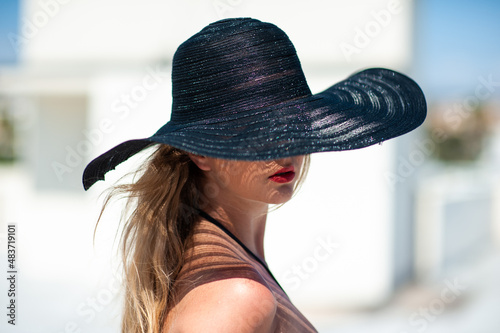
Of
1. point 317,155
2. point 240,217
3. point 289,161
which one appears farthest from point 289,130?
point 317,155

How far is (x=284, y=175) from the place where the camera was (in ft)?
3.83

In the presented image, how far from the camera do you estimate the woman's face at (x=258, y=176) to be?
45.3 inches

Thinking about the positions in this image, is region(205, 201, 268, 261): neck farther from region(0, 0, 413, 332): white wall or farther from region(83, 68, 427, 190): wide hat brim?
region(0, 0, 413, 332): white wall

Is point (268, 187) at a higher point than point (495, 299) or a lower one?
higher

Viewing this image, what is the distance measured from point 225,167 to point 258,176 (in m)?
0.08

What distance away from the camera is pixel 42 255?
7430 mm

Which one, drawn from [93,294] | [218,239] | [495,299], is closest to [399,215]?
[495,299]

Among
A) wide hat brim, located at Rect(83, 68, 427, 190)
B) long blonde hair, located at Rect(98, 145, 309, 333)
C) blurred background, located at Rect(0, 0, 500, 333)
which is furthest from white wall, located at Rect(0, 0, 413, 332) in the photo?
wide hat brim, located at Rect(83, 68, 427, 190)

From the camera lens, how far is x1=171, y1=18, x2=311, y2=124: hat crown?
3.68 ft

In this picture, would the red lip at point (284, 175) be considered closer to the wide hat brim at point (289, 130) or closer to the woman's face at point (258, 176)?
the woman's face at point (258, 176)

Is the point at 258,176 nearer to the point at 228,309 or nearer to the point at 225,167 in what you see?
the point at 225,167

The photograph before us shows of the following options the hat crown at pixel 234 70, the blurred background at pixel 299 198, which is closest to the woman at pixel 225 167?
the hat crown at pixel 234 70

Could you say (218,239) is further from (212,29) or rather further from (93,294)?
(93,294)

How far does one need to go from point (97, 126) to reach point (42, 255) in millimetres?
1825
